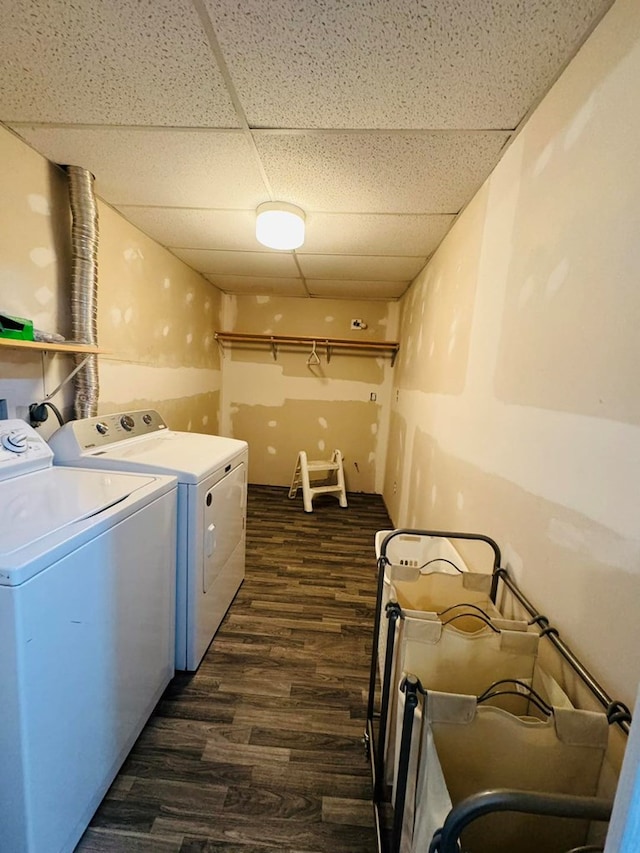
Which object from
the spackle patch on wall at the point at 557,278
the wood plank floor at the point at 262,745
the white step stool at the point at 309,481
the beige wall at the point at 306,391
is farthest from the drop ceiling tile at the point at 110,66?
the white step stool at the point at 309,481

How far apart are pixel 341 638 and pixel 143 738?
3.16 feet

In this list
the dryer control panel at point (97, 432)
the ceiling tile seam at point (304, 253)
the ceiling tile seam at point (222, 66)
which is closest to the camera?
the ceiling tile seam at point (222, 66)

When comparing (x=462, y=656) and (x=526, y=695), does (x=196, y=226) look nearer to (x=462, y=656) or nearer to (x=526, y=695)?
(x=462, y=656)

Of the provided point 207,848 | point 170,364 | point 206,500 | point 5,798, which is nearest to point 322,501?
point 170,364

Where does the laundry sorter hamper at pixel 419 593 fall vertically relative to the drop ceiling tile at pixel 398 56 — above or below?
below

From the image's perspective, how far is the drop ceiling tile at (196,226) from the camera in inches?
83.4

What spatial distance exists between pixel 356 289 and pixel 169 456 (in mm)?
2661

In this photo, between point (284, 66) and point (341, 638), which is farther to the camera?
point (341, 638)

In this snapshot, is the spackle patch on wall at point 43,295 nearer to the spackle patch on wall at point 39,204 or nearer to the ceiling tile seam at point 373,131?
the spackle patch on wall at point 39,204

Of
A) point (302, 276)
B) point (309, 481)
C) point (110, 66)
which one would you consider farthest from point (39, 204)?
point (309, 481)

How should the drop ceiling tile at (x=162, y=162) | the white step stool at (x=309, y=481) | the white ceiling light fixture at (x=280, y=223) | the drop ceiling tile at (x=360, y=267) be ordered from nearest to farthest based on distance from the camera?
1. the drop ceiling tile at (x=162, y=162)
2. the white ceiling light fixture at (x=280, y=223)
3. the drop ceiling tile at (x=360, y=267)
4. the white step stool at (x=309, y=481)

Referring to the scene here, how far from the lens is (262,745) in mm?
1337

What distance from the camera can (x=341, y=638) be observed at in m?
1.92

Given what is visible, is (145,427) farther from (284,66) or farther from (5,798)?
(284,66)
